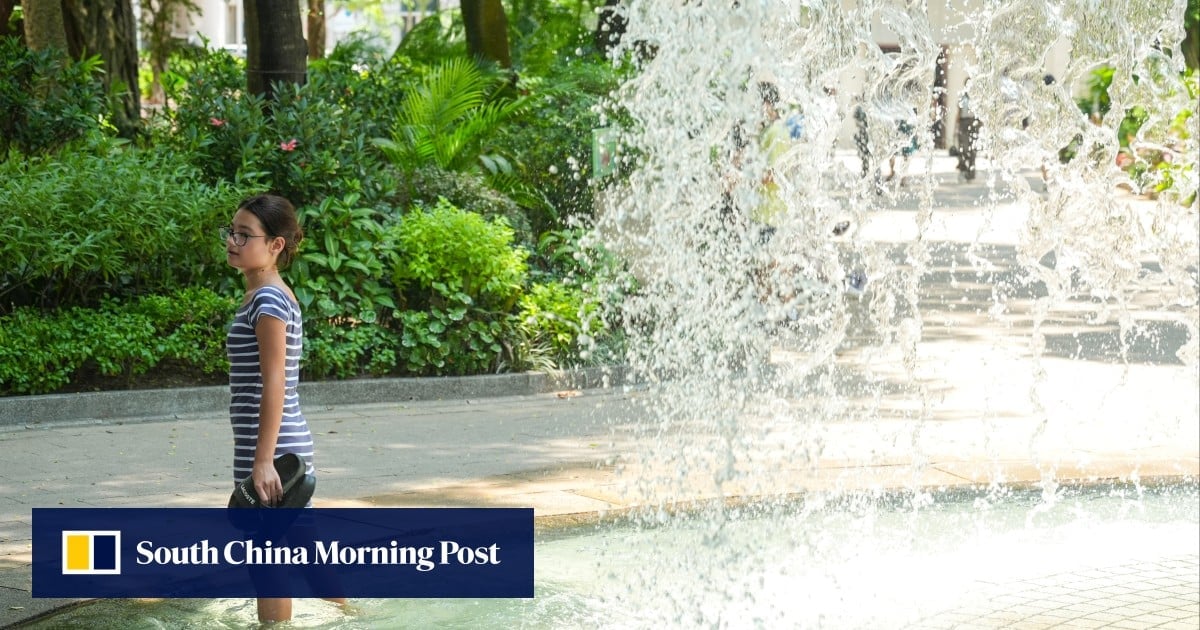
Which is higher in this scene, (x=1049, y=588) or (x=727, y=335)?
(x=727, y=335)

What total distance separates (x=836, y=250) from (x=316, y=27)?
21426 mm

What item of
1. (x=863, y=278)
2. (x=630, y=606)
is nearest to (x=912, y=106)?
(x=630, y=606)

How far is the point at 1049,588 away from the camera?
533 centimetres

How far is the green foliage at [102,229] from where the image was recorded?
8.34 meters

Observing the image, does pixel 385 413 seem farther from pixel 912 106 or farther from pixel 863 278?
pixel 863 278

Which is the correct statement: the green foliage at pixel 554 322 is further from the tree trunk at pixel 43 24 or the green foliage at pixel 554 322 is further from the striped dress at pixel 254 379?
the striped dress at pixel 254 379

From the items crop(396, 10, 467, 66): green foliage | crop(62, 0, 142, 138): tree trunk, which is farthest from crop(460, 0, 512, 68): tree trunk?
crop(62, 0, 142, 138): tree trunk

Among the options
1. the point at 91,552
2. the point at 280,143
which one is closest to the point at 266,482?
the point at 91,552

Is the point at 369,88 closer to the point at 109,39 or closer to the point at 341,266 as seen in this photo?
the point at 109,39

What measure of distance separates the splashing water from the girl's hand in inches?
56.4

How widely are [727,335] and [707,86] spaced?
1376mm

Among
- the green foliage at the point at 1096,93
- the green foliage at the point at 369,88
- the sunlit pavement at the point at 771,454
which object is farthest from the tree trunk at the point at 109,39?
the green foliage at the point at 1096,93

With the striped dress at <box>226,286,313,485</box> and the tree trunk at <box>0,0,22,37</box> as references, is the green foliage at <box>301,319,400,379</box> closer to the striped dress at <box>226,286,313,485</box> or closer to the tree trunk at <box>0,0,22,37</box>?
the striped dress at <box>226,286,313,485</box>

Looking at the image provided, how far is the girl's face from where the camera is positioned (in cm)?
433
